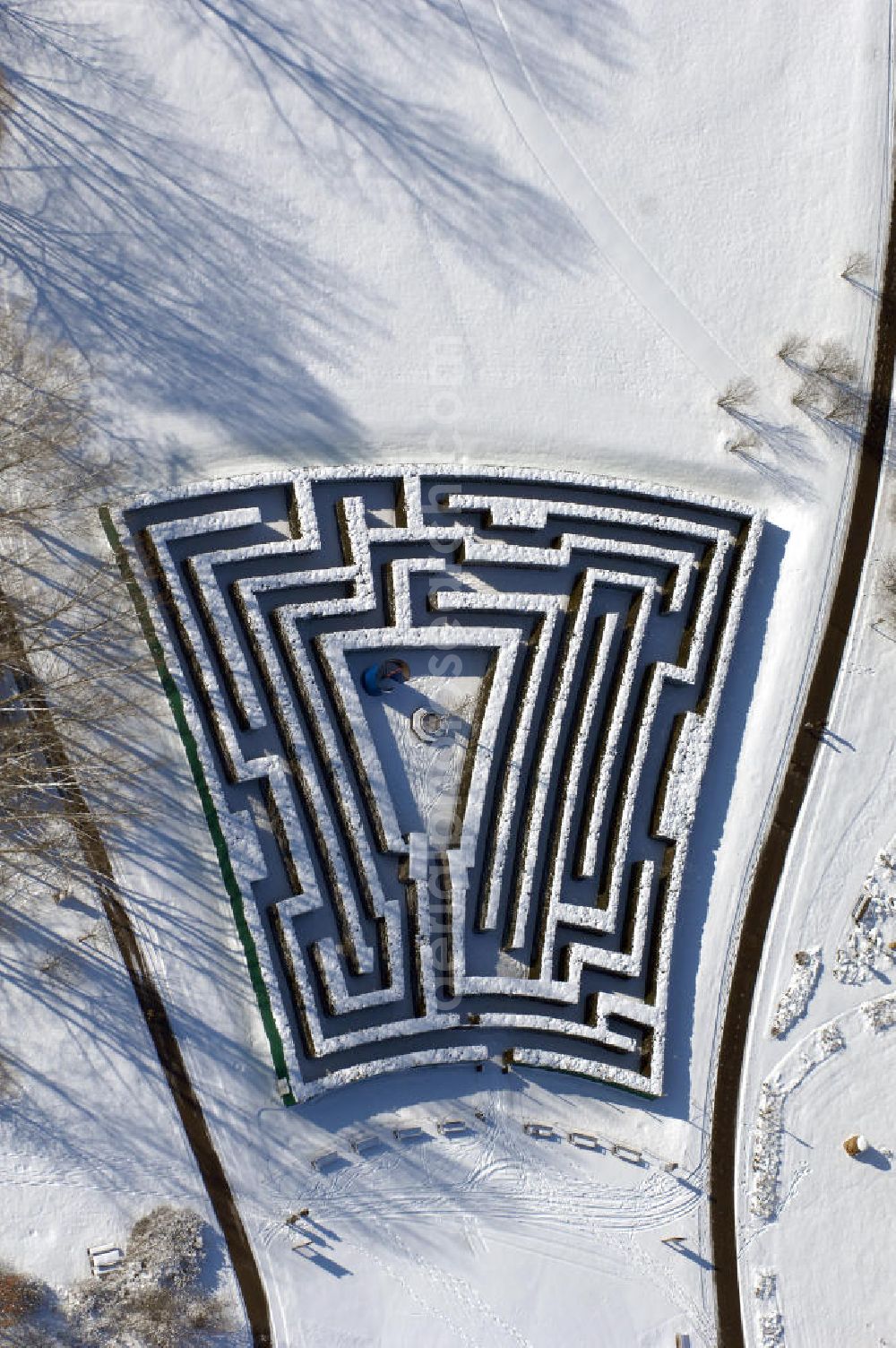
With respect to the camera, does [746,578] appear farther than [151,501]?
Yes

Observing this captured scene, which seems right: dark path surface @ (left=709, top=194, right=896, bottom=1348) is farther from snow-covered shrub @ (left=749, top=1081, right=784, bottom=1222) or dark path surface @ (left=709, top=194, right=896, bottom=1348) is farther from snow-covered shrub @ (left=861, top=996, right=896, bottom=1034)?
snow-covered shrub @ (left=861, top=996, right=896, bottom=1034)

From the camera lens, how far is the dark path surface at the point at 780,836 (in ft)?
73.6

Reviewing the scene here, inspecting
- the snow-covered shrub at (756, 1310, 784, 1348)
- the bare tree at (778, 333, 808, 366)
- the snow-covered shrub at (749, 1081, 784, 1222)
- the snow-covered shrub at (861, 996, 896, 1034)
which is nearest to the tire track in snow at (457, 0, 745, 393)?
the bare tree at (778, 333, 808, 366)

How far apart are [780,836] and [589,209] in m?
15.2

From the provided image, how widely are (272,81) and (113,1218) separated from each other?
81.4 ft

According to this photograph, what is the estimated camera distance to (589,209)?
898 inches

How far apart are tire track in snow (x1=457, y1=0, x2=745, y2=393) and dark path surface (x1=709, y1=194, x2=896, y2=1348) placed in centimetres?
369

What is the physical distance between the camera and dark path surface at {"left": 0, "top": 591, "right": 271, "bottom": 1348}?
68.8ft

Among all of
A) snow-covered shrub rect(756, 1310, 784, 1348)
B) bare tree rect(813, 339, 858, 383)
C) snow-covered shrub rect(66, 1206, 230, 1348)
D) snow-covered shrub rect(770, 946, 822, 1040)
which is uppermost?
bare tree rect(813, 339, 858, 383)

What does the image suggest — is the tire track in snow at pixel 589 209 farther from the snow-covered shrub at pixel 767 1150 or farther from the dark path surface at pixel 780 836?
the snow-covered shrub at pixel 767 1150

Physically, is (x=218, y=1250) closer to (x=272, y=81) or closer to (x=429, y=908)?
(x=429, y=908)

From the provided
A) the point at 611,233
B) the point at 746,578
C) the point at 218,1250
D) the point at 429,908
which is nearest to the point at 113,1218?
the point at 218,1250

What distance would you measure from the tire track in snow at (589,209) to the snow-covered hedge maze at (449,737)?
3.65 m

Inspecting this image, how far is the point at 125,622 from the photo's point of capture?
21.2m
